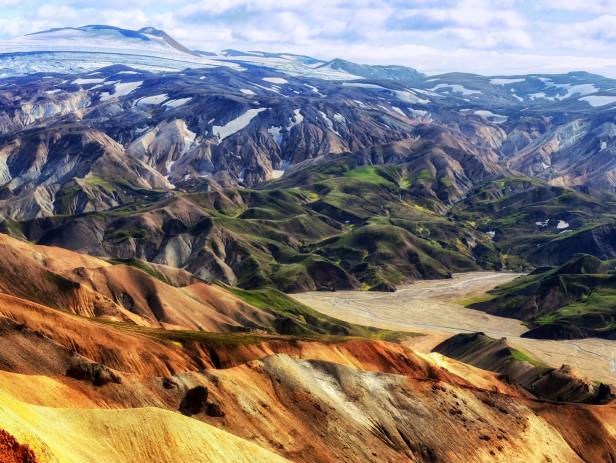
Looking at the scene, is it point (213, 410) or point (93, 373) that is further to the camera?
point (213, 410)

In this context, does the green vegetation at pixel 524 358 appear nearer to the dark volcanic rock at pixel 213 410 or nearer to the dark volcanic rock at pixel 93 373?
the dark volcanic rock at pixel 213 410

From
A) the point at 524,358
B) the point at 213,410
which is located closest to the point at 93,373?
the point at 213,410

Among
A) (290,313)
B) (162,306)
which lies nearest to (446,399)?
(162,306)

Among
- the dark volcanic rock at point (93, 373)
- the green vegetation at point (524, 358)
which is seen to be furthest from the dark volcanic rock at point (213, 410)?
the green vegetation at point (524, 358)

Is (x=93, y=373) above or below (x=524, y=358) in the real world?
above

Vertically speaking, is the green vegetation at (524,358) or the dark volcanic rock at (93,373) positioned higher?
the dark volcanic rock at (93,373)

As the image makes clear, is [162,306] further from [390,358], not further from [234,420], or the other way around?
[234,420]

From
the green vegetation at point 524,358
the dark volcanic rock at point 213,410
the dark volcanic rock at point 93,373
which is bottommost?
the green vegetation at point 524,358

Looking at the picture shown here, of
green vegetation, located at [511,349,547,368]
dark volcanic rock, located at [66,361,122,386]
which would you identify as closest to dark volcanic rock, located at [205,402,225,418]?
dark volcanic rock, located at [66,361,122,386]

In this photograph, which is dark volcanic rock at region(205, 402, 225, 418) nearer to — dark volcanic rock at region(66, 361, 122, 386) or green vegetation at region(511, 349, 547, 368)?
dark volcanic rock at region(66, 361, 122, 386)

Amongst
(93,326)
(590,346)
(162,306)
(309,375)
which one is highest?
(93,326)

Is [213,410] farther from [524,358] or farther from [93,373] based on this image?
[524,358]
